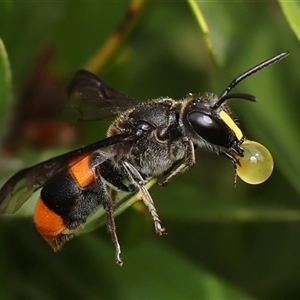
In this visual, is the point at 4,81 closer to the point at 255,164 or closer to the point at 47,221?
the point at 47,221

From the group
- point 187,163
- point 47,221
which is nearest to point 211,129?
point 187,163

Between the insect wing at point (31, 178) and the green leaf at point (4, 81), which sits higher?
the green leaf at point (4, 81)

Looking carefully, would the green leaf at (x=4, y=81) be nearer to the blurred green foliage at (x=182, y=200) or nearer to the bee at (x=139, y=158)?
the blurred green foliage at (x=182, y=200)

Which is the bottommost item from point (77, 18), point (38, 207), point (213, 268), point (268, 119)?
point (213, 268)

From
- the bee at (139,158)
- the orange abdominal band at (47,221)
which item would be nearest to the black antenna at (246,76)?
the bee at (139,158)

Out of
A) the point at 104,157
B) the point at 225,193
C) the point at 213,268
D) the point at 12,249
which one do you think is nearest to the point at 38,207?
the point at 104,157

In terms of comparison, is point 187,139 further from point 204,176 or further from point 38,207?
point 204,176

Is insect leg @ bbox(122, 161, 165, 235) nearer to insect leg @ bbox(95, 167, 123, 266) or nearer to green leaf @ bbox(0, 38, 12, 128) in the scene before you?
insect leg @ bbox(95, 167, 123, 266)

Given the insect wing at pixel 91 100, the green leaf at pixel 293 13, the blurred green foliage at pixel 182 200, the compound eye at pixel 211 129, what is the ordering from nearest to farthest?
1. the green leaf at pixel 293 13
2. the compound eye at pixel 211 129
3. the blurred green foliage at pixel 182 200
4. the insect wing at pixel 91 100
